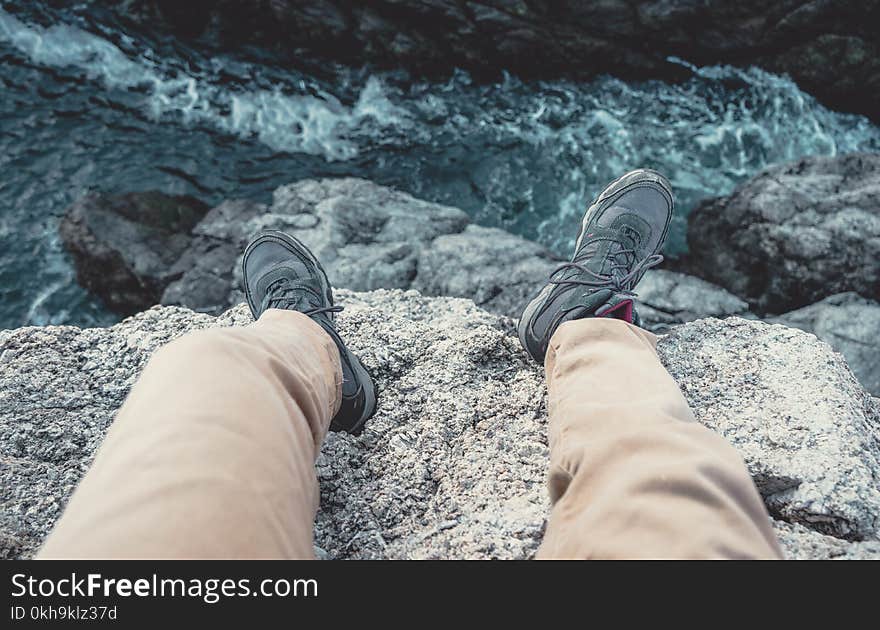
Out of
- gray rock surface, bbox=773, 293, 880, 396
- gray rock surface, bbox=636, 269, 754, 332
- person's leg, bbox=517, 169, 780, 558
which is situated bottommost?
gray rock surface, bbox=636, 269, 754, 332

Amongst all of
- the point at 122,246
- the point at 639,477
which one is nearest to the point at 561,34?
the point at 122,246

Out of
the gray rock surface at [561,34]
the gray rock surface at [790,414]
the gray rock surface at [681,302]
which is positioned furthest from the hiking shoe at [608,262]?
the gray rock surface at [561,34]

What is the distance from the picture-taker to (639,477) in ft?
4.78

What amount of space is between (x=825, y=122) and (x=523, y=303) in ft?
19.4

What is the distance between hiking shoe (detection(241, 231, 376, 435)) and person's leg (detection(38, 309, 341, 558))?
19.2 inches

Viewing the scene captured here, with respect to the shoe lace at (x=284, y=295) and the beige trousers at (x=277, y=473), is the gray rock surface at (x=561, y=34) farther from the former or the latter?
the beige trousers at (x=277, y=473)

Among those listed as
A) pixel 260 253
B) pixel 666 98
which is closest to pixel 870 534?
pixel 260 253

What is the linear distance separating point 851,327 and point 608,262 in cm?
272

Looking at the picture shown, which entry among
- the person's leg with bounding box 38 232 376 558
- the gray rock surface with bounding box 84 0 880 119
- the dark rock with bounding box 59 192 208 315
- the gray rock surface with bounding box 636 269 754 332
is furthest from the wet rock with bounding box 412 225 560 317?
the gray rock surface with bounding box 84 0 880 119

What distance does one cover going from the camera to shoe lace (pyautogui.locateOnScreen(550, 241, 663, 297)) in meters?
2.57

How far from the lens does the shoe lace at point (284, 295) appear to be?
273 centimetres

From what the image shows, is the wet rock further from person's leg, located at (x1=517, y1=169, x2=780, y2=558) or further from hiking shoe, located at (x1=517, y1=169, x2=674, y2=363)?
person's leg, located at (x1=517, y1=169, x2=780, y2=558)
